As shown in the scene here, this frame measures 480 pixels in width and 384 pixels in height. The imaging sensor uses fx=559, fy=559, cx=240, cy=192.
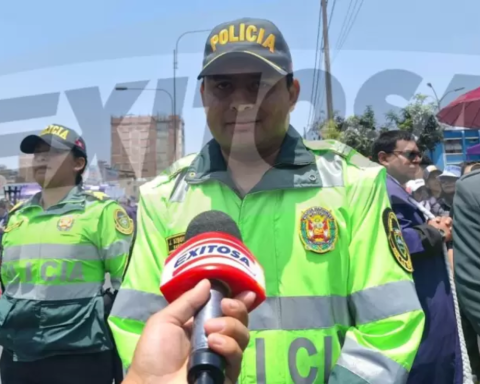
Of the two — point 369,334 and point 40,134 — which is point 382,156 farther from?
point 369,334

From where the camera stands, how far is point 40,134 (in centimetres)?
354

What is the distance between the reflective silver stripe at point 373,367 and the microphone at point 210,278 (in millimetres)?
540

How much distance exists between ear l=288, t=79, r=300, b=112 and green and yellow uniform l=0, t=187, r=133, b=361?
1.59 metres

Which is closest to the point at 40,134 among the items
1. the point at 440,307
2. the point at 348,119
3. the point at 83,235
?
the point at 83,235

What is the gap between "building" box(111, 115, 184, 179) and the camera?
90.4 ft

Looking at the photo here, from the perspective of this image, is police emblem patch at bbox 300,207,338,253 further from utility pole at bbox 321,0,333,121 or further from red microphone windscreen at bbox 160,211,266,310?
utility pole at bbox 321,0,333,121

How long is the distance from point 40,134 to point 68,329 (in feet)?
4.19

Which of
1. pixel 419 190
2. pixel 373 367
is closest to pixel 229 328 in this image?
pixel 373 367

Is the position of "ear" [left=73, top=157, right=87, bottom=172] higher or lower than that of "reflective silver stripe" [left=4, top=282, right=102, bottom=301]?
higher

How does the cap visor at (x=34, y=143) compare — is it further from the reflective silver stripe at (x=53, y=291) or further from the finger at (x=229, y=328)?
the finger at (x=229, y=328)

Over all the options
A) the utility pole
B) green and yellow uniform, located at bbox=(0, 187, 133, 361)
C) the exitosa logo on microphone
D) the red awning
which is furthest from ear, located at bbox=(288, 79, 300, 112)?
the utility pole

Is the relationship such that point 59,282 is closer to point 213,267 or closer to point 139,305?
point 139,305

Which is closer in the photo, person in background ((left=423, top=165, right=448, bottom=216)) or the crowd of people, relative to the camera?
the crowd of people

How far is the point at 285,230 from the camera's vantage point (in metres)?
1.66
